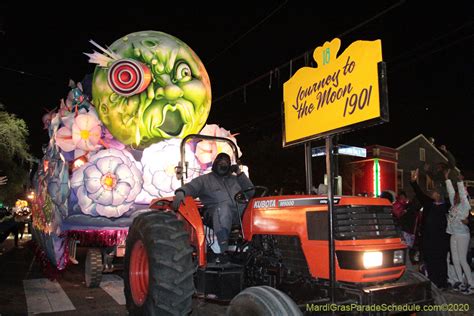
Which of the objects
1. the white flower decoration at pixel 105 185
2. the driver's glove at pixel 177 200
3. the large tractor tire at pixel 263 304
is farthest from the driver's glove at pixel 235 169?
the white flower decoration at pixel 105 185

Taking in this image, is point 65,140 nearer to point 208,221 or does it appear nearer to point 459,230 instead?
point 208,221

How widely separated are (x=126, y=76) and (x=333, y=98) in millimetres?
5491

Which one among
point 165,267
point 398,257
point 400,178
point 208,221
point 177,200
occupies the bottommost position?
point 165,267

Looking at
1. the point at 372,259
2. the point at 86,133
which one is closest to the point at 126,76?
the point at 86,133

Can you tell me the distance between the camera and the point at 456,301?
654 centimetres

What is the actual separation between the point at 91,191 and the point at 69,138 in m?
1.23

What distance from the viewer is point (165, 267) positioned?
434 cm

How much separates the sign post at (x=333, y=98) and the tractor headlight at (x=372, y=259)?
382 millimetres

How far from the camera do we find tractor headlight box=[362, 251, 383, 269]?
12.5 ft

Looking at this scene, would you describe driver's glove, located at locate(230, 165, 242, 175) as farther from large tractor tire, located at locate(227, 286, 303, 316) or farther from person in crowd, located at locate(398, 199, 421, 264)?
person in crowd, located at locate(398, 199, 421, 264)

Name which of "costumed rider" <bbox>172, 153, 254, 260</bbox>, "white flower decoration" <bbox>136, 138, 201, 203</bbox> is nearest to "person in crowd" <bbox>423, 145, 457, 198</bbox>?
"costumed rider" <bbox>172, 153, 254, 260</bbox>

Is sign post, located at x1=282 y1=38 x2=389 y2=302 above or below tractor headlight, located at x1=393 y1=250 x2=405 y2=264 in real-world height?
above

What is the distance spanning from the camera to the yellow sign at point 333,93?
3467 mm

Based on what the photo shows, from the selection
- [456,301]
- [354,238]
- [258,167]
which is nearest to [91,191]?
[354,238]
